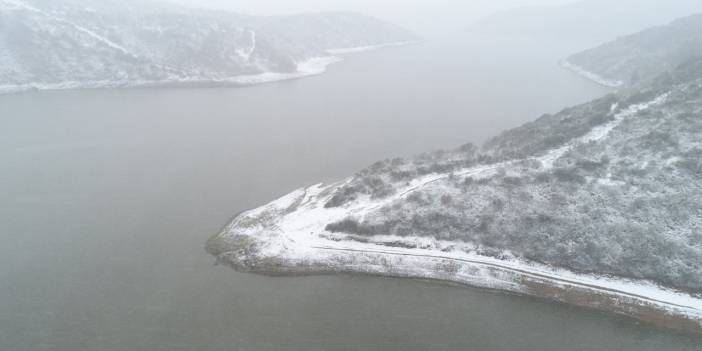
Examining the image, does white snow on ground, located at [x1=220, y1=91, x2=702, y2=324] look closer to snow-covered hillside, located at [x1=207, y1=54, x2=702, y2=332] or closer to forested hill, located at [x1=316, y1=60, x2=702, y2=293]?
snow-covered hillside, located at [x1=207, y1=54, x2=702, y2=332]

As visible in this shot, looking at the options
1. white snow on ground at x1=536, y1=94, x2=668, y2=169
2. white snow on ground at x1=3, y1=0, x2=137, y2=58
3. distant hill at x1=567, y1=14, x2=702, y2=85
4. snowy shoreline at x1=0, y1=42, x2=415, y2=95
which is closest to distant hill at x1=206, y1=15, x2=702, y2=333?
white snow on ground at x1=536, y1=94, x2=668, y2=169

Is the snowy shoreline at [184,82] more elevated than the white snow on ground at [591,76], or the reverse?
the white snow on ground at [591,76]

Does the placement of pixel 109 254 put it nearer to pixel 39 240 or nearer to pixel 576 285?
pixel 39 240

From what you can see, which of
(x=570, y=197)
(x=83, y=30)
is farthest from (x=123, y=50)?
(x=570, y=197)

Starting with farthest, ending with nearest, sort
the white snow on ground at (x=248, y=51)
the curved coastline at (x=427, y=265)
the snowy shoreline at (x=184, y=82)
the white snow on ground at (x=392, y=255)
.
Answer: the white snow on ground at (x=248, y=51) → the snowy shoreline at (x=184, y=82) → the white snow on ground at (x=392, y=255) → the curved coastline at (x=427, y=265)

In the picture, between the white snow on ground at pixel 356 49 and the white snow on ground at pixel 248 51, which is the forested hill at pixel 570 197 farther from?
the white snow on ground at pixel 356 49

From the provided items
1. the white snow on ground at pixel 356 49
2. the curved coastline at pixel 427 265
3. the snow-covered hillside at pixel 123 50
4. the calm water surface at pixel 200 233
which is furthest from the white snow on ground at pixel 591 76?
the curved coastline at pixel 427 265
